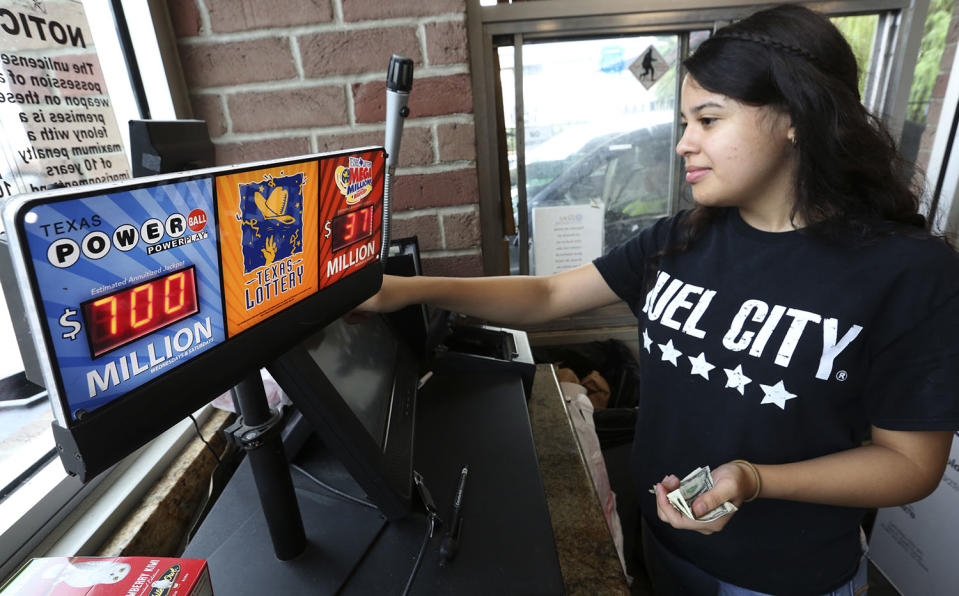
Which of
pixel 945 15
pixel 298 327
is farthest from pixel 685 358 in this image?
pixel 945 15

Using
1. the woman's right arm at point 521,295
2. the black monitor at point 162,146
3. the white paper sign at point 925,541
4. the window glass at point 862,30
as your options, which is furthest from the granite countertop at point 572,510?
the window glass at point 862,30

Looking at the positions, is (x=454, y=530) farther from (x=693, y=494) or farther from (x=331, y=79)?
(x=331, y=79)

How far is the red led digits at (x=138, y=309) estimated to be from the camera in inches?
11.3

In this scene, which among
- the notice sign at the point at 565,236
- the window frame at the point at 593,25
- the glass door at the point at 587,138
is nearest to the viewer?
the window frame at the point at 593,25

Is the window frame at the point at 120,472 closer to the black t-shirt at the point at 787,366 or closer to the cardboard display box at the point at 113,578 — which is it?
the cardboard display box at the point at 113,578

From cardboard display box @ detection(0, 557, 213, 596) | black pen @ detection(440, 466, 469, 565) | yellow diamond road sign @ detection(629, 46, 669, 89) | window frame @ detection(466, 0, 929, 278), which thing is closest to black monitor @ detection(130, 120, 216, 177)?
cardboard display box @ detection(0, 557, 213, 596)

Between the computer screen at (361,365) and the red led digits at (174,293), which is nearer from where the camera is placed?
the red led digits at (174,293)

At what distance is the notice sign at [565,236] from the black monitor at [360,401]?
0.84 m

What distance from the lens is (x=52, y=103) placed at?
78 centimetres

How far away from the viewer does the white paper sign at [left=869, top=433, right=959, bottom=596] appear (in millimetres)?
1365

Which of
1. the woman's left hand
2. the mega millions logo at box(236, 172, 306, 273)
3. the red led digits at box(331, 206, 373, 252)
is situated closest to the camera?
the mega millions logo at box(236, 172, 306, 273)

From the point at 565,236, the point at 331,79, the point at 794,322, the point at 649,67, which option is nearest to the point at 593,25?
the point at 649,67

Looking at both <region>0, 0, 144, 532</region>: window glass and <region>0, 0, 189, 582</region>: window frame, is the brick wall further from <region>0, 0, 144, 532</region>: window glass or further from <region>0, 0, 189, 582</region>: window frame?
<region>0, 0, 144, 532</region>: window glass

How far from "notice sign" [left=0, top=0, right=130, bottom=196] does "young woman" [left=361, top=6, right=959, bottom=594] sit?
0.55 m
